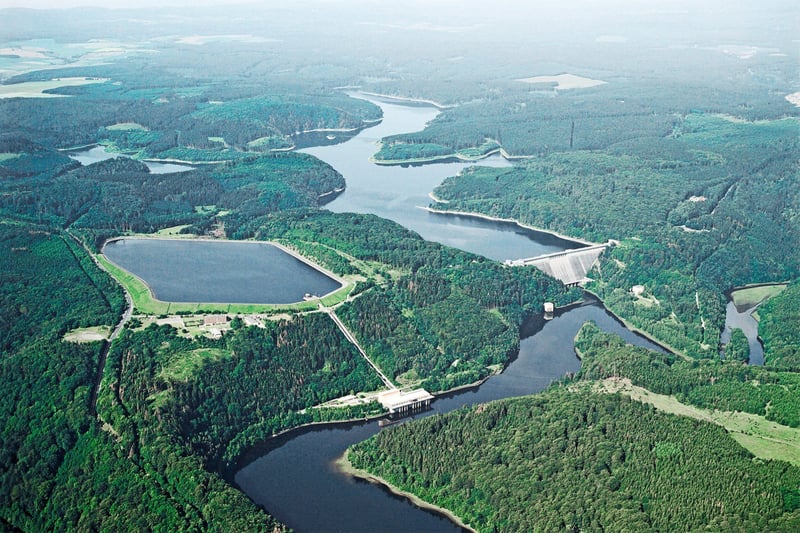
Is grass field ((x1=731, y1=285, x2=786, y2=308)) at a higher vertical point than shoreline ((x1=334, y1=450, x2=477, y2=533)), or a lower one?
higher

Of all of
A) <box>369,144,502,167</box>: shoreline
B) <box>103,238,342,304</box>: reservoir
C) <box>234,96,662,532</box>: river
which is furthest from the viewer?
<box>369,144,502,167</box>: shoreline

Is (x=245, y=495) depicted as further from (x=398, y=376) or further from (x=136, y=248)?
(x=136, y=248)

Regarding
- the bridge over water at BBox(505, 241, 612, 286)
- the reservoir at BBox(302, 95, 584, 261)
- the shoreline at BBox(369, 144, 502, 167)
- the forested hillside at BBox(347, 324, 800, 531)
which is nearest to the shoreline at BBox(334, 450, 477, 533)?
the forested hillside at BBox(347, 324, 800, 531)

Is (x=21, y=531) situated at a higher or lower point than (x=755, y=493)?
lower

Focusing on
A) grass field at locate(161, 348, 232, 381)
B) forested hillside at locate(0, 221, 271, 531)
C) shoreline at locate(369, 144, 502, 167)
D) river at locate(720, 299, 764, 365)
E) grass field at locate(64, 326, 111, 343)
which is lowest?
shoreline at locate(369, 144, 502, 167)

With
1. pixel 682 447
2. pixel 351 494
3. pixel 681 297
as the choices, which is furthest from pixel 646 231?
pixel 351 494

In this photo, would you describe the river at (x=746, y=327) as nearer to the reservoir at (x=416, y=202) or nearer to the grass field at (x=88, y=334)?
the reservoir at (x=416, y=202)

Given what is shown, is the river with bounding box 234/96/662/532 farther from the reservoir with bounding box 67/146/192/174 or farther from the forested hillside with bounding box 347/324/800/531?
the reservoir with bounding box 67/146/192/174

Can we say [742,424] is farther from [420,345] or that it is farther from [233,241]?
[233,241]

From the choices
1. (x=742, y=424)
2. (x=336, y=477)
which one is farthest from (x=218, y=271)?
(x=742, y=424)
